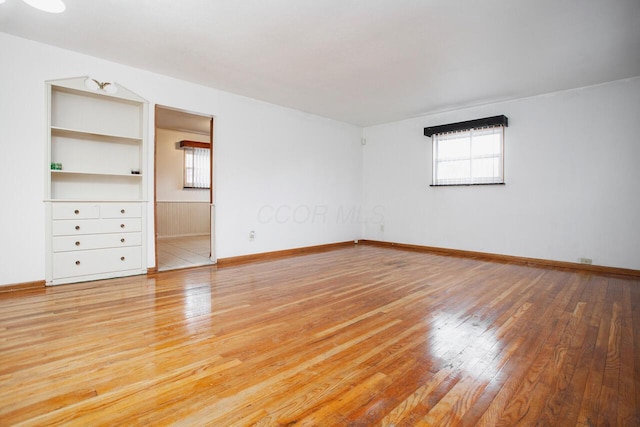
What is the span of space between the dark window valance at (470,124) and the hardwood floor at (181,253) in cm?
465

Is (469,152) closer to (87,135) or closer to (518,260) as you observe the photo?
(518,260)

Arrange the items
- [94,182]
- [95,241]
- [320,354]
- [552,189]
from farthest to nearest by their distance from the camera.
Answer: [552,189] → [94,182] → [95,241] → [320,354]

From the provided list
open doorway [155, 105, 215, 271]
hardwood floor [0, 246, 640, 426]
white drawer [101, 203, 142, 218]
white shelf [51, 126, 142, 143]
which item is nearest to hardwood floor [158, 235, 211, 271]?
open doorway [155, 105, 215, 271]

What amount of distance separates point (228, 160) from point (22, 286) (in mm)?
2838

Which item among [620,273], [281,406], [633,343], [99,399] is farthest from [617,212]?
[99,399]

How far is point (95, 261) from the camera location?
3631 millimetres

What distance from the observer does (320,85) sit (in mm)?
4520

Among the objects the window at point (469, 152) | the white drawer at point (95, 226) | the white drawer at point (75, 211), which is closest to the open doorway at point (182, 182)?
the white drawer at point (95, 226)

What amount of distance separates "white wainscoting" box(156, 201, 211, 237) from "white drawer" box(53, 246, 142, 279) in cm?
395

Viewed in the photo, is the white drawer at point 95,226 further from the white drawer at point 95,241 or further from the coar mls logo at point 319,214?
the coar mls logo at point 319,214

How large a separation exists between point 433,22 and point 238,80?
8.73 feet

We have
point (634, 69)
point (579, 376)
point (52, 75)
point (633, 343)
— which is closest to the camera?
point (579, 376)

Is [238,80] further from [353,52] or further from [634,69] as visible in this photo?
[634,69]

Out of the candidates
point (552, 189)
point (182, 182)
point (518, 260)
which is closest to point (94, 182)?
point (182, 182)
